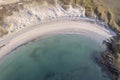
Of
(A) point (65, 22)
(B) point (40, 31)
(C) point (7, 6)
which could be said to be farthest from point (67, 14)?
(C) point (7, 6)

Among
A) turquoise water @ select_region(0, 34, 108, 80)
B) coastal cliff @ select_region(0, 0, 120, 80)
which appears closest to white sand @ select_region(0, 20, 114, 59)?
turquoise water @ select_region(0, 34, 108, 80)

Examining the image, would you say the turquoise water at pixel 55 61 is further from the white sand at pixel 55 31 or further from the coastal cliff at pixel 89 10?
the coastal cliff at pixel 89 10

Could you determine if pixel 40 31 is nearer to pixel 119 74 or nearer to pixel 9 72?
pixel 9 72

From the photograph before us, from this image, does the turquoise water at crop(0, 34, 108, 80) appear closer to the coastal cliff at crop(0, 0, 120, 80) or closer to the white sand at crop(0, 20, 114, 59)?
the white sand at crop(0, 20, 114, 59)

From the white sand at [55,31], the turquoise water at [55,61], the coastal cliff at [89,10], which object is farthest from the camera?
the coastal cliff at [89,10]

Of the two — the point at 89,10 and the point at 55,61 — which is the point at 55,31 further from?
the point at 89,10

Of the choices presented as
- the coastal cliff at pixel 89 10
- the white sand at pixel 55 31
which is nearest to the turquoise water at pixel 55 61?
the white sand at pixel 55 31

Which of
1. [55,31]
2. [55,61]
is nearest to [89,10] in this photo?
[55,31]
